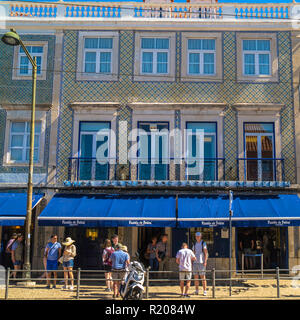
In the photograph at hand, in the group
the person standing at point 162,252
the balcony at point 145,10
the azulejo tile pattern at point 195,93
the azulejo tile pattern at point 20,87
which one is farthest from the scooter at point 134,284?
the balcony at point 145,10

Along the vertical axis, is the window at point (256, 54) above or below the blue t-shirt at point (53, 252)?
above

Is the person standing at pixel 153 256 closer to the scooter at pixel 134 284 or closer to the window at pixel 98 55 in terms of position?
the scooter at pixel 134 284

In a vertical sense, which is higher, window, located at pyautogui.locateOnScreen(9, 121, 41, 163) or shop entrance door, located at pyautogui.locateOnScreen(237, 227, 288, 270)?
window, located at pyautogui.locateOnScreen(9, 121, 41, 163)

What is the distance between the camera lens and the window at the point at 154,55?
15.7 metres

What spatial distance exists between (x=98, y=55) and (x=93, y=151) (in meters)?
3.72

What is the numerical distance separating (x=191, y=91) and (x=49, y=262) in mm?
7769

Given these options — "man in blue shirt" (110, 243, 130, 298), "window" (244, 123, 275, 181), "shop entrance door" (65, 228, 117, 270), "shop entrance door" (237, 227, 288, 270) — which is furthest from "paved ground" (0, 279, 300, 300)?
"window" (244, 123, 275, 181)

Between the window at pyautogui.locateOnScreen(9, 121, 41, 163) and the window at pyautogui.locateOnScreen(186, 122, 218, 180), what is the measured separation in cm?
555

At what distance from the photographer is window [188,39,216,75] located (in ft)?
51.3

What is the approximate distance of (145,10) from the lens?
16.0m

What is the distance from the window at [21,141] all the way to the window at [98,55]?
2.92 m

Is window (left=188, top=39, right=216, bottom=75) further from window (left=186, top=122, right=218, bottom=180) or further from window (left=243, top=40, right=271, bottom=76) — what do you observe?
window (left=186, top=122, right=218, bottom=180)

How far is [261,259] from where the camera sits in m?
14.2
